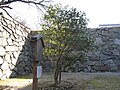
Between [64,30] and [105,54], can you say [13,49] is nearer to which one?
[64,30]

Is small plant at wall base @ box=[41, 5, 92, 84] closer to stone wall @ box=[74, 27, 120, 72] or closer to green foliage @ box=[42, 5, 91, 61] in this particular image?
green foliage @ box=[42, 5, 91, 61]

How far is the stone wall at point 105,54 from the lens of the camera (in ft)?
34.0

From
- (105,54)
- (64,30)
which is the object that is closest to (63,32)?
(64,30)

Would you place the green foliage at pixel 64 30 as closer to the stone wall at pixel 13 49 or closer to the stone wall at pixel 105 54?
the stone wall at pixel 13 49

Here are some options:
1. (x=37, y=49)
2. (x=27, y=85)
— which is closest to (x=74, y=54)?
(x=27, y=85)

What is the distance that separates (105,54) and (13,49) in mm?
4106

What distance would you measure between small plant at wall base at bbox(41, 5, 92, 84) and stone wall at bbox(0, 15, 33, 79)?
2.18 meters

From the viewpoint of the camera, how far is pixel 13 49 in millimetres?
9062

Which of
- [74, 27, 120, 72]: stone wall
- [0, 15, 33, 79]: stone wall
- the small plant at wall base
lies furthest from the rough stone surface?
the small plant at wall base

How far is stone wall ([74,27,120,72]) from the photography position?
10.4 meters

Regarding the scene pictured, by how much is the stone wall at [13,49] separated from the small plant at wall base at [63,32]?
2.18m

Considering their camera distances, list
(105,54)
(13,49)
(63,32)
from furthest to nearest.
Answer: (105,54), (13,49), (63,32)

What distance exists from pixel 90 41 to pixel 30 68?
444cm

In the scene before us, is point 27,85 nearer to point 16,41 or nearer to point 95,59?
point 16,41
